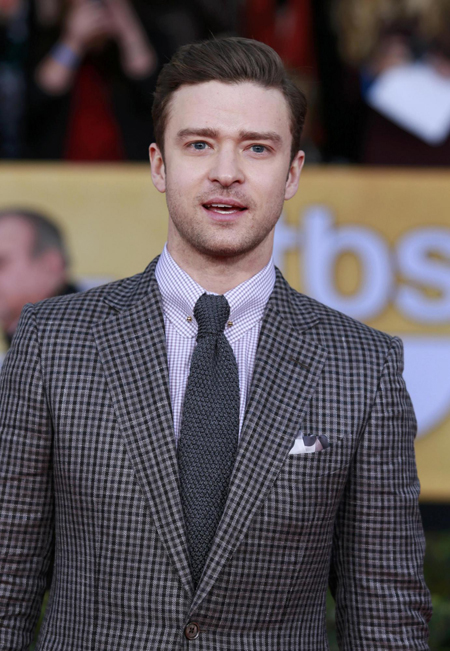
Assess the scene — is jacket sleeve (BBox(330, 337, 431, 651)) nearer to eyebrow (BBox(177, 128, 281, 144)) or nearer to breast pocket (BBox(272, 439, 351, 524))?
breast pocket (BBox(272, 439, 351, 524))

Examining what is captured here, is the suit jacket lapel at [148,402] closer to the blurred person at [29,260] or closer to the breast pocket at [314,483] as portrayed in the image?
the breast pocket at [314,483]

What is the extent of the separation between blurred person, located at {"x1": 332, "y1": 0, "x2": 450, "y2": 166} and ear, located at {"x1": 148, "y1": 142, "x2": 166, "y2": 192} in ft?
7.78

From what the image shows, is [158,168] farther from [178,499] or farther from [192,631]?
[192,631]

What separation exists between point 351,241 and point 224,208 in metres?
2.30

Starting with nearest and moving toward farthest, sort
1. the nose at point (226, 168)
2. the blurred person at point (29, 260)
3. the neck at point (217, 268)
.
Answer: the nose at point (226, 168) → the neck at point (217, 268) → the blurred person at point (29, 260)

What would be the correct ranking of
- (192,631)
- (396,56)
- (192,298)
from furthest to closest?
(396,56) → (192,298) → (192,631)

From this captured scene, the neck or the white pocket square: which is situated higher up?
the neck

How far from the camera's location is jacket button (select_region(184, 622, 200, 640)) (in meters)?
1.86

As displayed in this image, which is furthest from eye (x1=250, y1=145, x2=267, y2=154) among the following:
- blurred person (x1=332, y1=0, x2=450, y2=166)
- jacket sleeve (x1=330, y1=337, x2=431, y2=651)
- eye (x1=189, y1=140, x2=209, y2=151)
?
blurred person (x1=332, y1=0, x2=450, y2=166)

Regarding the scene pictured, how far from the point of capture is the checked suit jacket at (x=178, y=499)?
188cm

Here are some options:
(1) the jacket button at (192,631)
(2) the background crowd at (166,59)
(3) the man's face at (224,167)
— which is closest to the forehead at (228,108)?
(3) the man's face at (224,167)

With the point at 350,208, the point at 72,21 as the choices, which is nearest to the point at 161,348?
the point at 350,208

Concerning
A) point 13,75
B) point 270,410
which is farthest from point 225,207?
point 13,75

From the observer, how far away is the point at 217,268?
81.4 inches
